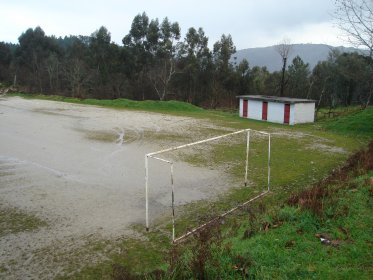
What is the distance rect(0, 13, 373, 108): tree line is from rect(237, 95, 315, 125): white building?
13976 millimetres

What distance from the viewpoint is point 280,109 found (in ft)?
96.5

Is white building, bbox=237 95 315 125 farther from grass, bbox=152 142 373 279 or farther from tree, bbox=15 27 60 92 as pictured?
tree, bbox=15 27 60 92

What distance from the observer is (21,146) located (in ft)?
59.1

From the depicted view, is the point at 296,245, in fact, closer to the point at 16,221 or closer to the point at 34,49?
the point at 16,221

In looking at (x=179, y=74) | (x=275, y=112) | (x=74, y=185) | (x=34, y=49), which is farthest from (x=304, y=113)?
(x=34, y=49)

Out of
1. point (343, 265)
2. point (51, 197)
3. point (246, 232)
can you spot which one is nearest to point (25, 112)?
point (51, 197)

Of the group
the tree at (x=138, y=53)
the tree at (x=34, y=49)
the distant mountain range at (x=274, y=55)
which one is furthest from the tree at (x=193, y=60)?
the distant mountain range at (x=274, y=55)

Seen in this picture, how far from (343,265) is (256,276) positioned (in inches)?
55.2

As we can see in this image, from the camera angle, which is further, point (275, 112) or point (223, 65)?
point (223, 65)

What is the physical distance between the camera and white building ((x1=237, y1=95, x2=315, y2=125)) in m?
28.7

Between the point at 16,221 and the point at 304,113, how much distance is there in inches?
996

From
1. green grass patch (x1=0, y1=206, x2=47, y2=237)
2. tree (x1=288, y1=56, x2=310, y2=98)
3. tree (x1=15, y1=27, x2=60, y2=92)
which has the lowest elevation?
green grass patch (x1=0, y1=206, x2=47, y2=237)

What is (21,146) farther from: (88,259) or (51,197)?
(88,259)

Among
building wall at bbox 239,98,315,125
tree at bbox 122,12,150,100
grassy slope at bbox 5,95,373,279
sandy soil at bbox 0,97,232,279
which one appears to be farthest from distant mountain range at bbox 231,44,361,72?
sandy soil at bbox 0,97,232,279
